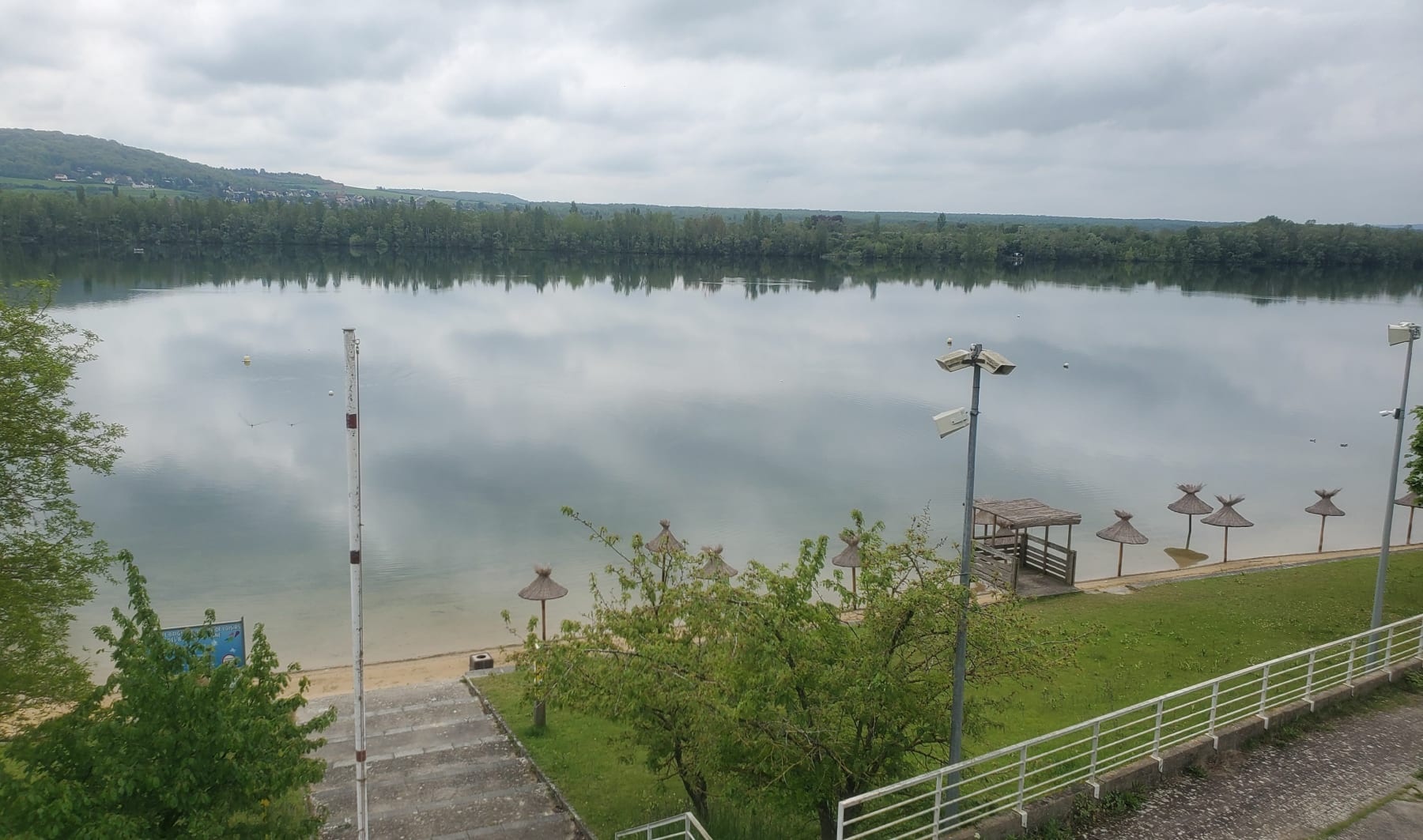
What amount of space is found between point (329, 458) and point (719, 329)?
50.1 m

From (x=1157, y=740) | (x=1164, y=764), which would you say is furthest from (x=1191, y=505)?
(x=1157, y=740)

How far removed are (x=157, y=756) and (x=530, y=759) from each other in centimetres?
741

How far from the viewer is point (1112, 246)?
18050 cm

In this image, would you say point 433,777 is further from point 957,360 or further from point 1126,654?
point 1126,654

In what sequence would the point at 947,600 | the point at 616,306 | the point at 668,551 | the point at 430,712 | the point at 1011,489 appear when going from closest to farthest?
the point at 947,600 < the point at 668,551 < the point at 430,712 < the point at 1011,489 < the point at 616,306

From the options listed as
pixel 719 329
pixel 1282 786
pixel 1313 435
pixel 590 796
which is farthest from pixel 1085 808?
pixel 719 329

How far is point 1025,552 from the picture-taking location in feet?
92.8

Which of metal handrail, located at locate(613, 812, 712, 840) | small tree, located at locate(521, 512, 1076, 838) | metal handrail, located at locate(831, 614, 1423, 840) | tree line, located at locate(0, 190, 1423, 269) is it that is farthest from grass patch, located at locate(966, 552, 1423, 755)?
tree line, located at locate(0, 190, 1423, 269)

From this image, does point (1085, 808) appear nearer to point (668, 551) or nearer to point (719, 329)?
point (668, 551)

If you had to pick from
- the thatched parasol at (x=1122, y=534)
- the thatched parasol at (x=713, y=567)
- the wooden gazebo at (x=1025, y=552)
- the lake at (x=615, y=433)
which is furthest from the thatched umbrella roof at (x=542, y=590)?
the thatched parasol at (x=1122, y=534)

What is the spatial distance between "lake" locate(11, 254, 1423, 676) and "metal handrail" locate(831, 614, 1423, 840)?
15.0 m

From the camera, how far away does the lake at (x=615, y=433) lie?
30141 millimetres

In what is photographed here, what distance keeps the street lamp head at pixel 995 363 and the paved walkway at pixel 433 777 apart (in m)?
8.26

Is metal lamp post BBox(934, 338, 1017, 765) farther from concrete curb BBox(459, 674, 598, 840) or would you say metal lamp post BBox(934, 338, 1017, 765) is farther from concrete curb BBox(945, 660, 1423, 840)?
concrete curb BBox(459, 674, 598, 840)
